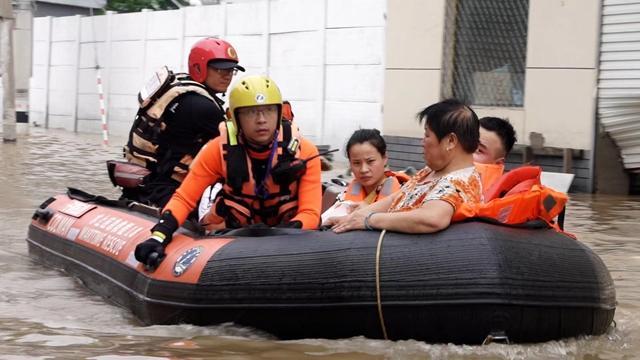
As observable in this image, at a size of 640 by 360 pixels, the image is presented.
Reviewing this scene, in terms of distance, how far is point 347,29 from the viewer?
1695cm

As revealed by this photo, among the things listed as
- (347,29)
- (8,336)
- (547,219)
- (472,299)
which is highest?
(347,29)

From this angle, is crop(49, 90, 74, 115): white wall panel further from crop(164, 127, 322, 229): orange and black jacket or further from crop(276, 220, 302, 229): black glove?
crop(276, 220, 302, 229): black glove

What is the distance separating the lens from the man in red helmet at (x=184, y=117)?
7.23 m

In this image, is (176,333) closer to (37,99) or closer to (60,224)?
(60,224)

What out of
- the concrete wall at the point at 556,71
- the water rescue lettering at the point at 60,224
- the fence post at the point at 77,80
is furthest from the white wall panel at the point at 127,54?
the water rescue lettering at the point at 60,224

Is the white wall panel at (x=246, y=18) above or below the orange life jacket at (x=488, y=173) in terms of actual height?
above

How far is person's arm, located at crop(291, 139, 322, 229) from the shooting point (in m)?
6.12

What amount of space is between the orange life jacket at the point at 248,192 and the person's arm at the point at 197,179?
0.24ft

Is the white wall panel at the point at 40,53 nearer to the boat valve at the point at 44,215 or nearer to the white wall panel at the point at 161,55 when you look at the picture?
the white wall panel at the point at 161,55

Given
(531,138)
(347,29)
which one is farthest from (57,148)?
(531,138)

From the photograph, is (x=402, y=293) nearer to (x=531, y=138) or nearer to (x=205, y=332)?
(x=205, y=332)

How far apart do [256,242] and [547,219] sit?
1471mm

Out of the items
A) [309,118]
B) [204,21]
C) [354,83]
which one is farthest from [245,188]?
[204,21]

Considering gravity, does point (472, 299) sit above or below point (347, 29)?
below
